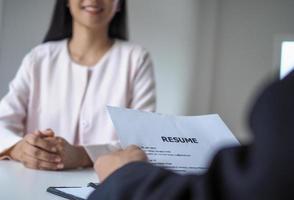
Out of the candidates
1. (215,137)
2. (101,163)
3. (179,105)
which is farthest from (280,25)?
(101,163)

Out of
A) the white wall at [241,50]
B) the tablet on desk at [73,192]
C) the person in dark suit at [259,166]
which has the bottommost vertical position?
the white wall at [241,50]

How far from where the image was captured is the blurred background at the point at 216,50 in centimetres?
338

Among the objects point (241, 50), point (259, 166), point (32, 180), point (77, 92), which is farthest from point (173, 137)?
point (241, 50)

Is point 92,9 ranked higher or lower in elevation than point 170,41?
higher

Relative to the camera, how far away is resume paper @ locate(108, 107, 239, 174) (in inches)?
25.1

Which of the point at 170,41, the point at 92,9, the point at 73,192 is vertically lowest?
the point at 170,41

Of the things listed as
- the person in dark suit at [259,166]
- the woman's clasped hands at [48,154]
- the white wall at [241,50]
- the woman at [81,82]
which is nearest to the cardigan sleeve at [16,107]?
the woman at [81,82]

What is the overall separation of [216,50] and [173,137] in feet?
11.6

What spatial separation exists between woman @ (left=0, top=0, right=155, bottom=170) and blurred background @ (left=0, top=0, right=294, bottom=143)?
1.86m

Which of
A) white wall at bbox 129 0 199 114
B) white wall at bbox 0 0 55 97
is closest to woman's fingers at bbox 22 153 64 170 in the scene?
white wall at bbox 0 0 55 97

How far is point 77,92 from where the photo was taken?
130 centimetres

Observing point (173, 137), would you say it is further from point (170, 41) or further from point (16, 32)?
point (170, 41)

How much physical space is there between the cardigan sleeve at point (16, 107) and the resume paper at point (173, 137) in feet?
1.59

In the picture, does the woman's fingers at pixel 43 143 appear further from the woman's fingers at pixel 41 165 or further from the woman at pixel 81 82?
the woman at pixel 81 82
